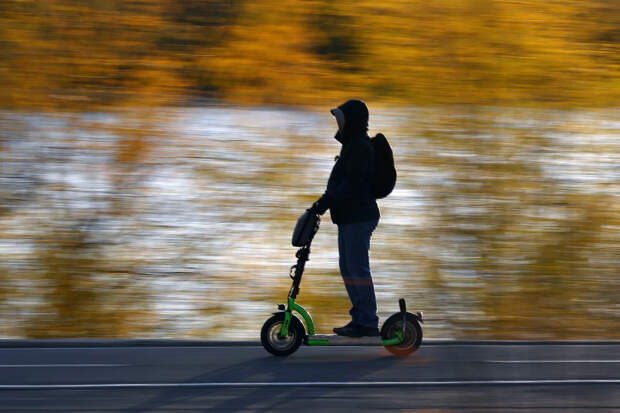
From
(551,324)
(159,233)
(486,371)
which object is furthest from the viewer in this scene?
(159,233)

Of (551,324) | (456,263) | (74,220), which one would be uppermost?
(74,220)

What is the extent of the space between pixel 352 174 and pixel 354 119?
34 cm

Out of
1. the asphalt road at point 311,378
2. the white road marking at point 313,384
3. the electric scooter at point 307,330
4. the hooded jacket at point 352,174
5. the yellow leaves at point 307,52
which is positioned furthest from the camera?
the yellow leaves at point 307,52

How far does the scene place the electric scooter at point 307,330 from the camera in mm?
6234

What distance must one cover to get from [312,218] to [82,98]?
4.18 meters

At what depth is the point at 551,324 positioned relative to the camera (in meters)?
8.98

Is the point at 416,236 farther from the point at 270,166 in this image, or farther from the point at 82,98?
the point at 82,98

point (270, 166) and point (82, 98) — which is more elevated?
point (82, 98)

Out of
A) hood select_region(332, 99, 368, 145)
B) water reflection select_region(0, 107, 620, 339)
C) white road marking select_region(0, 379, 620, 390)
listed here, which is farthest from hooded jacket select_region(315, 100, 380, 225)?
water reflection select_region(0, 107, 620, 339)

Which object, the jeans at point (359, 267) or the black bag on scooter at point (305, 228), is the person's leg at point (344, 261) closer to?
the jeans at point (359, 267)

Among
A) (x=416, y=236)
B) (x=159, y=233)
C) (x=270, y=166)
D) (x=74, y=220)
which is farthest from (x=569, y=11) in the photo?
(x=74, y=220)

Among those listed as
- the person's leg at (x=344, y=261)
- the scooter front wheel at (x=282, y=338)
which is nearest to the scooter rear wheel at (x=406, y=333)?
the person's leg at (x=344, y=261)

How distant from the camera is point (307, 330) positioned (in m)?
6.36

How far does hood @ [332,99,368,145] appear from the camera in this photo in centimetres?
616
